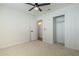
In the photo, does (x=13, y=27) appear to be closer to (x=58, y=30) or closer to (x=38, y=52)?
(x=38, y=52)

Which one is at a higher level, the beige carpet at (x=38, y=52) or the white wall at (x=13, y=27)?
the white wall at (x=13, y=27)

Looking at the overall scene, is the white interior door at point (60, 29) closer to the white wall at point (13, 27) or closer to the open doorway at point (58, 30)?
the open doorway at point (58, 30)

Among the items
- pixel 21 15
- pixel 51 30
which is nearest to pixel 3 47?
pixel 21 15

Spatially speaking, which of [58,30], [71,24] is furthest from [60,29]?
[71,24]

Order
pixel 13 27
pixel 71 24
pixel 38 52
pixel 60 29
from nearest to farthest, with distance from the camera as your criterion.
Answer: pixel 38 52
pixel 71 24
pixel 13 27
pixel 60 29

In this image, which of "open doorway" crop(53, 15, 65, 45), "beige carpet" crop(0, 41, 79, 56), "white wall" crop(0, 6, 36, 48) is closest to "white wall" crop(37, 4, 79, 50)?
"beige carpet" crop(0, 41, 79, 56)

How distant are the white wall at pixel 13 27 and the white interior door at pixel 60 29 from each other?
2.31 meters

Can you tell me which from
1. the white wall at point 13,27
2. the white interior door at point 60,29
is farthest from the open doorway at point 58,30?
the white wall at point 13,27

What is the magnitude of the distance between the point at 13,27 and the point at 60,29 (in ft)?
10.5

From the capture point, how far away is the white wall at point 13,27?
4.33 m

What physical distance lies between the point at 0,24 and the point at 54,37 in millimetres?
3623

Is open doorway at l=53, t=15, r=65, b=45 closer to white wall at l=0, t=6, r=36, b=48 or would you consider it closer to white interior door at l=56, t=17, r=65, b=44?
white interior door at l=56, t=17, r=65, b=44

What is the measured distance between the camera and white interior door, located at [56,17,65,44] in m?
5.22

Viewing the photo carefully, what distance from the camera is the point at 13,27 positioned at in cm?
491
